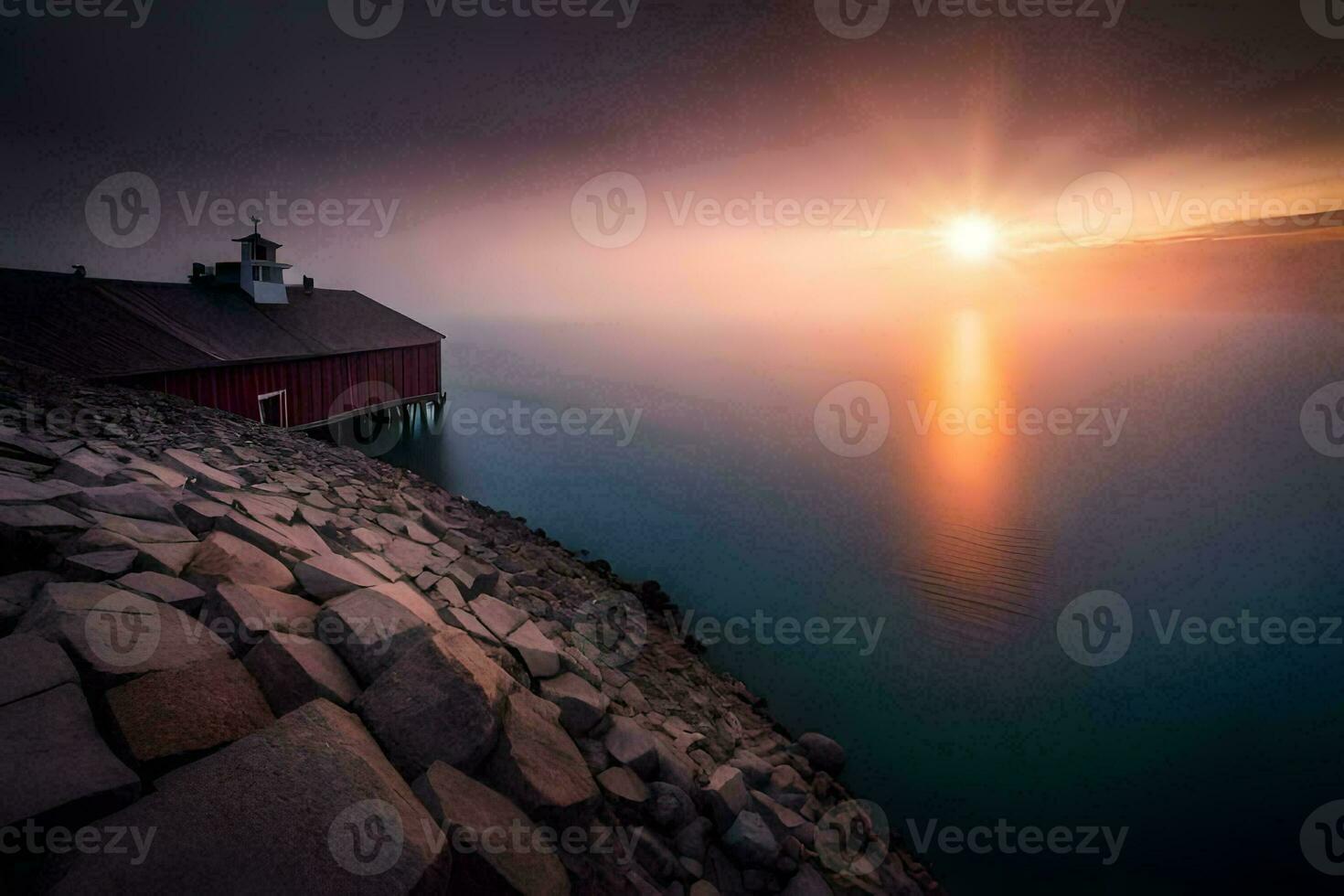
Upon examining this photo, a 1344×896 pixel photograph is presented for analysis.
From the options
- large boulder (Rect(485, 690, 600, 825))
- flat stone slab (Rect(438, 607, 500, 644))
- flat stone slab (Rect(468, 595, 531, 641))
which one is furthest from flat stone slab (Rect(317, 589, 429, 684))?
flat stone slab (Rect(468, 595, 531, 641))

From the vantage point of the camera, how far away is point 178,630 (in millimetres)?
3502

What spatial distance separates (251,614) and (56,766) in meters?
1.40

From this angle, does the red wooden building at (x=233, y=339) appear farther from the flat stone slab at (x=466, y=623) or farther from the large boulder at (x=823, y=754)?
the large boulder at (x=823, y=754)

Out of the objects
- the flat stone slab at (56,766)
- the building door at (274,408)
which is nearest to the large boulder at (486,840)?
the flat stone slab at (56,766)

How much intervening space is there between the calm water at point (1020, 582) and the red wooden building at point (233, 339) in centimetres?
493

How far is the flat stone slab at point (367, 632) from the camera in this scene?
390 centimetres

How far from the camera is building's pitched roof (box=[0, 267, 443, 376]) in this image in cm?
1709

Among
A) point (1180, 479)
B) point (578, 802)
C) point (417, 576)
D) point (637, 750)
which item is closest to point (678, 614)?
point (417, 576)

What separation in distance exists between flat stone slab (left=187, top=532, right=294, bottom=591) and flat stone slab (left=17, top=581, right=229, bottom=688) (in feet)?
2.00

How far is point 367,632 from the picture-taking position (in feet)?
13.3

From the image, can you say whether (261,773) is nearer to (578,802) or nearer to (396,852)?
(396,852)

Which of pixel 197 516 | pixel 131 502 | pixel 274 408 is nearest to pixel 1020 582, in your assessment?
pixel 197 516

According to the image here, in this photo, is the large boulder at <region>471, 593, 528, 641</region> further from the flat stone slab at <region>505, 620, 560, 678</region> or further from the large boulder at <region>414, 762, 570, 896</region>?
the large boulder at <region>414, 762, 570, 896</region>

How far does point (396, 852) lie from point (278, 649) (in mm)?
1527
